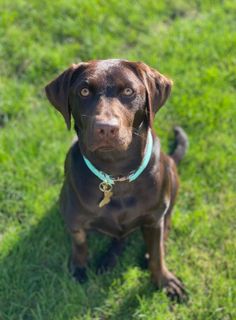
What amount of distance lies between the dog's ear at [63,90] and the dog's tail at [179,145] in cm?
129

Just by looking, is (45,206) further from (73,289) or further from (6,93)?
(6,93)

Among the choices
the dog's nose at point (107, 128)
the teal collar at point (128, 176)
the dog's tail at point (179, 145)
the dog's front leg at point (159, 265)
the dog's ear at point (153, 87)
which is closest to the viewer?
the dog's nose at point (107, 128)

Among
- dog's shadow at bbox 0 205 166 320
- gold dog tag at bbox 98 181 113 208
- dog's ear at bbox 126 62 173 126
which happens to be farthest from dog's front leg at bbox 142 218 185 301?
dog's ear at bbox 126 62 173 126

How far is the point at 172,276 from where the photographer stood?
138 inches

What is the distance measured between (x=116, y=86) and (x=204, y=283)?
5.19 ft

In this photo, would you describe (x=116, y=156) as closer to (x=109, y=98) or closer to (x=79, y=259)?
(x=109, y=98)

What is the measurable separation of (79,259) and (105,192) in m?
0.73

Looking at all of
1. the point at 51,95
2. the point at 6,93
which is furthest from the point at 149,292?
the point at 6,93

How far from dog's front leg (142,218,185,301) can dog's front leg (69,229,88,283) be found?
404 mm

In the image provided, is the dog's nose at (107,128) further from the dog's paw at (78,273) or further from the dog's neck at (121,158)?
the dog's paw at (78,273)

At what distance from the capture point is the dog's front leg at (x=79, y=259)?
3.40m

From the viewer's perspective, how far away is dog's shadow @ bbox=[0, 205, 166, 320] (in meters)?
3.41

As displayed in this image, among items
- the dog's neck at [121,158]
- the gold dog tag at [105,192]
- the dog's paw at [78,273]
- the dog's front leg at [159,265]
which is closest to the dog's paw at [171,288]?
the dog's front leg at [159,265]

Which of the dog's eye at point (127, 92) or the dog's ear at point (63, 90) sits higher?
the dog's eye at point (127, 92)
